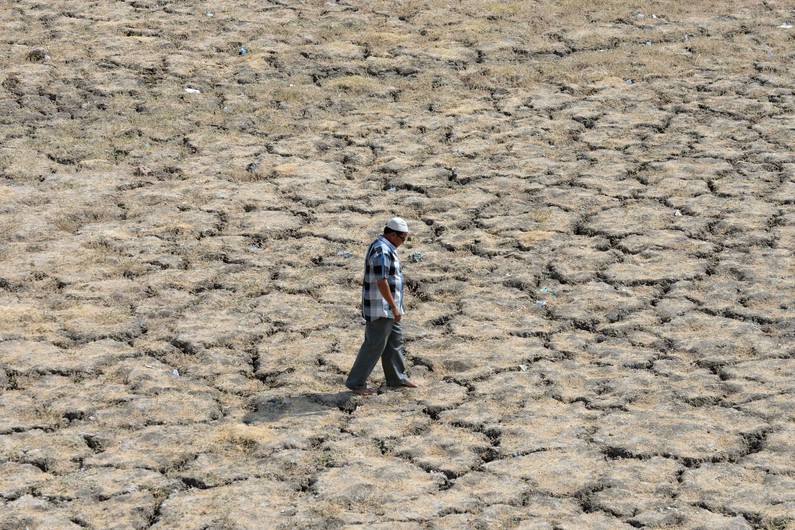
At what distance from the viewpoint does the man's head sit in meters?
7.12

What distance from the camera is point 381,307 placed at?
707cm

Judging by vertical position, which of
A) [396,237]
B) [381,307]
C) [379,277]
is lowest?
[381,307]

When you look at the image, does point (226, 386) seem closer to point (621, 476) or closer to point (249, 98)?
point (621, 476)

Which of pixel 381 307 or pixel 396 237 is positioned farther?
pixel 396 237

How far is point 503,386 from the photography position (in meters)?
7.34

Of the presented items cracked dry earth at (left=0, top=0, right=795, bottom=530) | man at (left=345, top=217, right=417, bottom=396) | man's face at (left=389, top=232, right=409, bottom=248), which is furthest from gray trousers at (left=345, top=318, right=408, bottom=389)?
man's face at (left=389, top=232, right=409, bottom=248)

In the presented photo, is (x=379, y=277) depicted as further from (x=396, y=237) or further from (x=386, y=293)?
(x=396, y=237)

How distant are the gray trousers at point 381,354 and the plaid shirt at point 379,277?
6 centimetres

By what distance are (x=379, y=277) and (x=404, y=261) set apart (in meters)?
1.86

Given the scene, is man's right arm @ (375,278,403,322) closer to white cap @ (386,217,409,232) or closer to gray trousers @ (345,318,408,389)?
gray trousers @ (345,318,408,389)

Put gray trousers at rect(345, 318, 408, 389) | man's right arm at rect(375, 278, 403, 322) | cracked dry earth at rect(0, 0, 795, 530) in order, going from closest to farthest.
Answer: cracked dry earth at rect(0, 0, 795, 530)
man's right arm at rect(375, 278, 403, 322)
gray trousers at rect(345, 318, 408, 389)

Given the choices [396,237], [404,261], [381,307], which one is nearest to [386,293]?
[381,307]

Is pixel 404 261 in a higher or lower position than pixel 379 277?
lower

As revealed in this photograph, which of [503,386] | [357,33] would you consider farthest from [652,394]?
[357,33]
